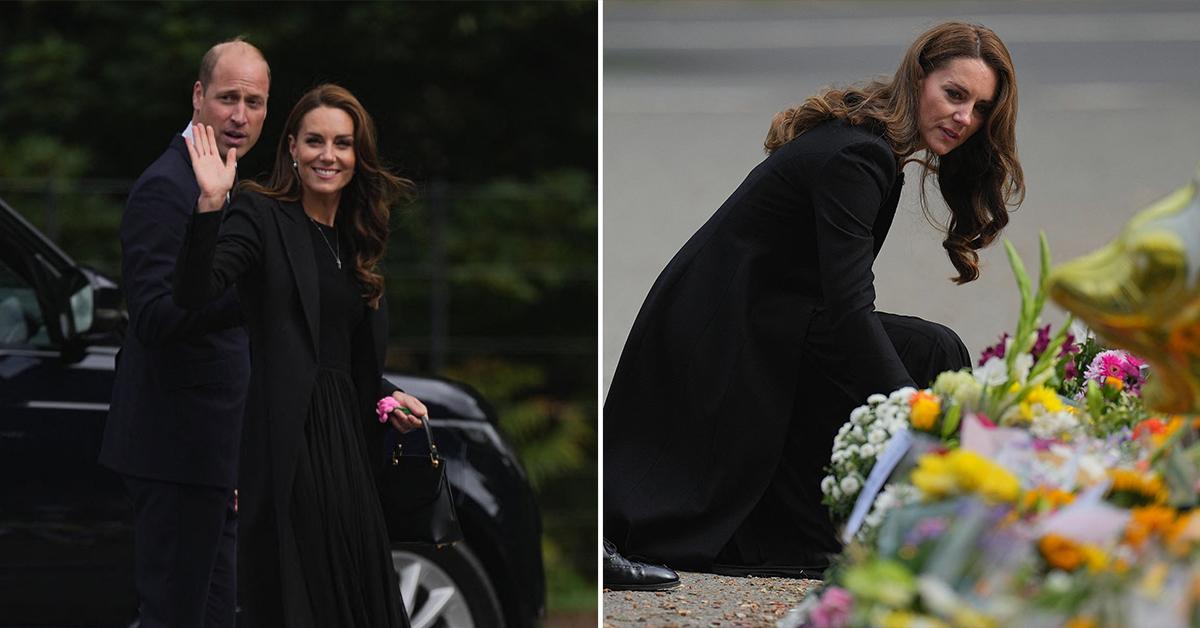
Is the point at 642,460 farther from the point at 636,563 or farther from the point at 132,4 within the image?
the point at 132,4

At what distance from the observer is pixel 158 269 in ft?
12.5

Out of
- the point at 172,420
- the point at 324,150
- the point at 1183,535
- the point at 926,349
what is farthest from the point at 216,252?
the point at 1183,535

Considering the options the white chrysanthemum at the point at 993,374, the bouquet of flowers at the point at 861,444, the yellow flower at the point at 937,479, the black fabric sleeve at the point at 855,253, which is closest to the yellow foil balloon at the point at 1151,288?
the yellow flower at the point at 937,479

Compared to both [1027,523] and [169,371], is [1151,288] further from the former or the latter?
[169,371]

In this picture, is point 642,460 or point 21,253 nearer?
point 642,460

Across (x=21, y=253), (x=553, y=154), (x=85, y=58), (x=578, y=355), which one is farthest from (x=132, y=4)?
(x=21, y=253)

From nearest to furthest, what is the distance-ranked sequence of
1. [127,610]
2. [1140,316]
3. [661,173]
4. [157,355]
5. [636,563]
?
[1140,316]
[636,563]
[157,355]
[127,610]
[661,173]

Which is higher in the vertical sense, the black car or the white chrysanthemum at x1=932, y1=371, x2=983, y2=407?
the white chrysanthemum at x1=932, y1=371, x2=983, y2=407

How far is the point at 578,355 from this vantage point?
8.93 meters

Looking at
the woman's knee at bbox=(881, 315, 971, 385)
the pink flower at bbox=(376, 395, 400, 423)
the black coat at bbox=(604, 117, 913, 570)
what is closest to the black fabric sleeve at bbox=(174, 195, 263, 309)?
the pink flower at bbox=(376, 395, 400, 423)

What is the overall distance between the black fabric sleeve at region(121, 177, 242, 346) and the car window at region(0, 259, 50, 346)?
0.98 m

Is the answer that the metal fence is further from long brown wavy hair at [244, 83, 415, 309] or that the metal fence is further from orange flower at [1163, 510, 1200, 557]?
orange flower at [1163, 510, 1200, 557]

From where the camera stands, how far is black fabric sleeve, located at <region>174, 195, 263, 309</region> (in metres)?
3.41

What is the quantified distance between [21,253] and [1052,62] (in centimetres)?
282
